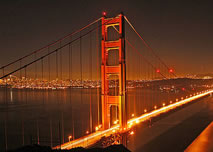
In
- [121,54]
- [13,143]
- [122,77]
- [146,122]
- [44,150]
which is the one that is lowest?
[13,143]

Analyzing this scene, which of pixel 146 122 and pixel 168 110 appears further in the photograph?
pixel 168 110

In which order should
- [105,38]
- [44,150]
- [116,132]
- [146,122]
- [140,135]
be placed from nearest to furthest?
[44,150], [116,132], [105,38], [146,122], [140,135]

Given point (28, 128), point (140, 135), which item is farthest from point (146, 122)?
point (28, 128)

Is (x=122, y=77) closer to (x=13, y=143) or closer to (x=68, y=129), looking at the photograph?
(x=13, y=143)

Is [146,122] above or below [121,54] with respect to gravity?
below

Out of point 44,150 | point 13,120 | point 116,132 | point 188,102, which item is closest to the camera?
point 44,150

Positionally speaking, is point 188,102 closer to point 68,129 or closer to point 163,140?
point 163,140
